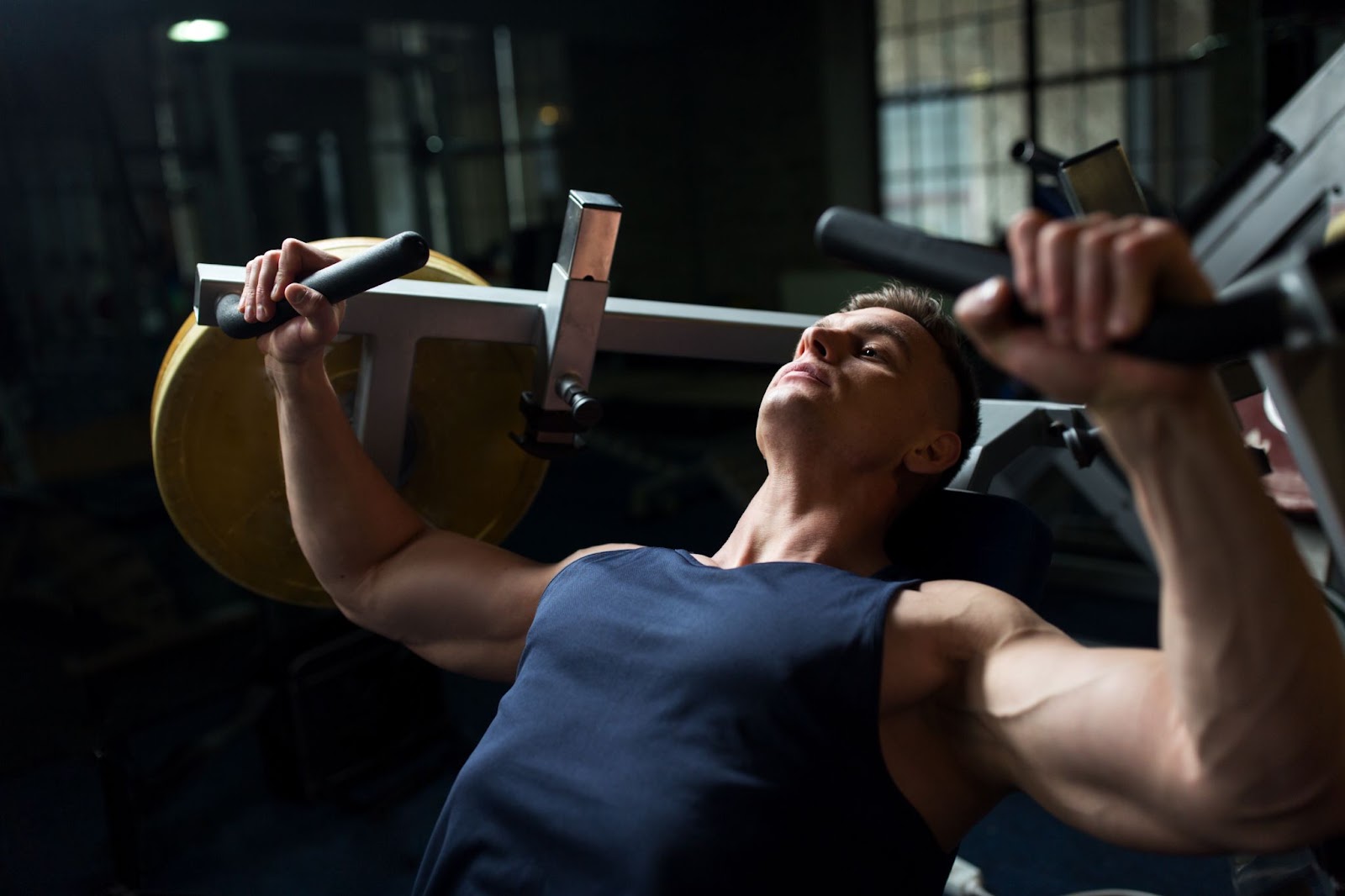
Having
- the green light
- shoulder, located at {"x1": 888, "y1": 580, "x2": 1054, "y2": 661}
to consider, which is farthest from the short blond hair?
the green light

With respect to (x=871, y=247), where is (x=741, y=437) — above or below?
below

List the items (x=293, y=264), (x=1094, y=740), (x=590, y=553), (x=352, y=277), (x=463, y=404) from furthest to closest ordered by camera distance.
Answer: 1. (x=463, y=404)
2. (x=590, y=553)
3. (x=293, y=264)
4. (x=352, y=277)
5. (x=1094, y=740)

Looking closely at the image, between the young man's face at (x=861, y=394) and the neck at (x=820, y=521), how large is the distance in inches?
1.2

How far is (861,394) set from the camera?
47.7 inches

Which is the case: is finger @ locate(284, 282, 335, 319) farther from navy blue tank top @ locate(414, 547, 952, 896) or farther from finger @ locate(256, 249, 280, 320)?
navy blue tank top @ locate(414, 547, 952, 896)

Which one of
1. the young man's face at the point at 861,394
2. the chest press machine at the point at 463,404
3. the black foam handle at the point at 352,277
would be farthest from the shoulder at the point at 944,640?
the black foam handle at the point at 352,277

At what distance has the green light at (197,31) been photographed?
16.8 feet

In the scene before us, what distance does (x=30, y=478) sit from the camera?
348 centimetres

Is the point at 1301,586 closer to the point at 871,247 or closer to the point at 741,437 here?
the point at 871,247

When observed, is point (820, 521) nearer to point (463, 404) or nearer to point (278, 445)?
point (463, 404)

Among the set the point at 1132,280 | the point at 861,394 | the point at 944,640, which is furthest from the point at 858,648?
the point at 1132,280

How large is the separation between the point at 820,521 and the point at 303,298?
574mm

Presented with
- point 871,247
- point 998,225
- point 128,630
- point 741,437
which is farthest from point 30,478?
point 998,225

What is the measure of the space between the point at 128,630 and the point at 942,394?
8.58ft
